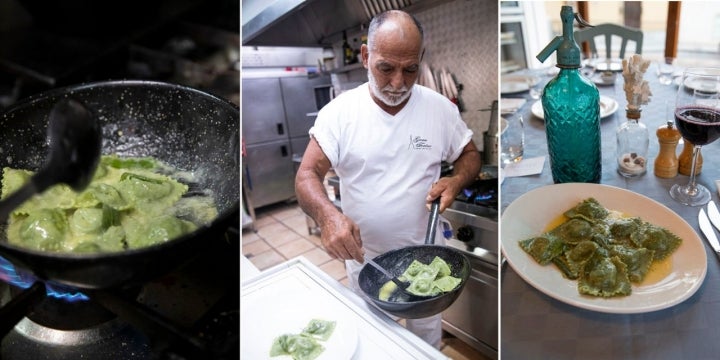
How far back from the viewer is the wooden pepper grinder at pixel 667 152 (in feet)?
2.49

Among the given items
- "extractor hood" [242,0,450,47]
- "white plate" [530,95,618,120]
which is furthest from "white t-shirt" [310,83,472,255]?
"white plate" [530,95,618,120]

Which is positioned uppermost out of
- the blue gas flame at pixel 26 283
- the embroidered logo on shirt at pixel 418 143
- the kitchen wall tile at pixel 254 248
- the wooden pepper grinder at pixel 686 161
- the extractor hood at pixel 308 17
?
the extractor hood at pixel 308 17

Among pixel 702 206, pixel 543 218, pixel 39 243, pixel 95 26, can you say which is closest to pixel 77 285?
pixel 39 243

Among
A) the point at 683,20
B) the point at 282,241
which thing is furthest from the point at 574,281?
the point at 683,20

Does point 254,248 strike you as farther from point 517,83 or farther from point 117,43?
point 517,83

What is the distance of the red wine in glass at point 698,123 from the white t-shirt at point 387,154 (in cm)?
30

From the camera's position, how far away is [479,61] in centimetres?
70

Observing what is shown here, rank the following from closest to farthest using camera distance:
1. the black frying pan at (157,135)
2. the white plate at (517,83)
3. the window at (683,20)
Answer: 1. the black frying pan at (157,135)
2. the white plate at (517,83)
3. the window at (683,20)

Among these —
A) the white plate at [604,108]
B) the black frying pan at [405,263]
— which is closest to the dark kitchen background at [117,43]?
the black frying pan at [405,263]

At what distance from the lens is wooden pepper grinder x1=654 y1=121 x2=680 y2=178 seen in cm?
76

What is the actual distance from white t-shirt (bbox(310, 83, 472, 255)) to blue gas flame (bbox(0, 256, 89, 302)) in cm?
35

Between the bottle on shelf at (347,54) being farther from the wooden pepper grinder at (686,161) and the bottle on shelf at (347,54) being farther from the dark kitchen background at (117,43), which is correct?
the wooden pepper grinder at (686,161)

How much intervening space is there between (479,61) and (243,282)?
47 centimetres

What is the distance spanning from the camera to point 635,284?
496 mm
